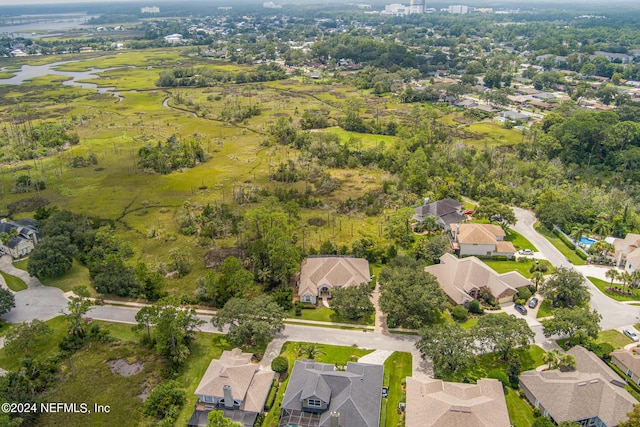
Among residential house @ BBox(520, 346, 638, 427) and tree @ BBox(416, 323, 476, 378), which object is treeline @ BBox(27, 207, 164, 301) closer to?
tree @ BBox(416, 323, 476, 378)

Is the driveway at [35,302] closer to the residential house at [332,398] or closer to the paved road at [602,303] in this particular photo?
the residential house at [332,398]

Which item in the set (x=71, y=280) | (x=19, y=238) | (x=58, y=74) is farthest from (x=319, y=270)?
(x=58, y=74)

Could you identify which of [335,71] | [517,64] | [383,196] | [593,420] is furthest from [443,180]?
[517,64]

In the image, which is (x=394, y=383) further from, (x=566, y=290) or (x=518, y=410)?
(x=566, y=290)

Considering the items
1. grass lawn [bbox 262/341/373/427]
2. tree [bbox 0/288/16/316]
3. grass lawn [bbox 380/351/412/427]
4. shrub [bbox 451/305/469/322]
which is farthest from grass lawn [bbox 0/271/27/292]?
shrub [bbox 451/305/469/322]

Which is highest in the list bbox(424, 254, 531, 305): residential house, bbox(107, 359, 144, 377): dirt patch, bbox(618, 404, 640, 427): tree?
bbox(618, 404, 640, 427): tree

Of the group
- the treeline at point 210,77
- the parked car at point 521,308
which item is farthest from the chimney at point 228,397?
the treeline at point 210,77

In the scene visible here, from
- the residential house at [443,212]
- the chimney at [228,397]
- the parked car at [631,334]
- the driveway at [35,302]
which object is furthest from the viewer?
the residential house at [443,212]
